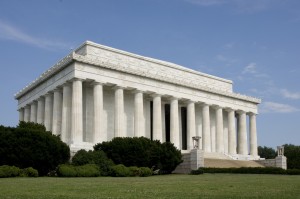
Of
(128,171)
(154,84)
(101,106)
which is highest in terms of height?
(154,84)

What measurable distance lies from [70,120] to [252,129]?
40792mm

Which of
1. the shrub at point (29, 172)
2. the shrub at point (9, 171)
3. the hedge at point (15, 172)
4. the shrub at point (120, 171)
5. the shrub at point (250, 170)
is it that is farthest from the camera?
the shrub at point (250, 170)

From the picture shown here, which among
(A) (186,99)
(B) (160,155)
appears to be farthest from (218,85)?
(B) (160,155)

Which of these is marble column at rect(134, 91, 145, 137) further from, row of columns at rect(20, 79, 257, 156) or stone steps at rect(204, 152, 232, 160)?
stone steps at rect(204, 152, 232, 160)

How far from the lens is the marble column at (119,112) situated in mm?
65750

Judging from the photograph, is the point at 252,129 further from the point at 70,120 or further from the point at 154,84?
the point at 70,120

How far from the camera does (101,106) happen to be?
64.3m

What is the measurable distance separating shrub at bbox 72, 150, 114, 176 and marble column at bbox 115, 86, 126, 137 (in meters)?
15.9

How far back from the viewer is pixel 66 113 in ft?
209

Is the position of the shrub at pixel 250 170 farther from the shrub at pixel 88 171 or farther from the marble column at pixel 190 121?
the marble column at pixel 190 121

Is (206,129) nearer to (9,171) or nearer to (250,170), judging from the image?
(250,170)

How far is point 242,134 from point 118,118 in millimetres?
31609

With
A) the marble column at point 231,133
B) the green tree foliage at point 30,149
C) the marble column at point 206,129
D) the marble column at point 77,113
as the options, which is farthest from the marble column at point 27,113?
the marble column at point 231,133

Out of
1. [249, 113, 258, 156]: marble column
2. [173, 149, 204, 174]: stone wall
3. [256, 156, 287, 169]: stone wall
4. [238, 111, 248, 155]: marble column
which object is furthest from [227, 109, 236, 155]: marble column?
[173, 149, 204, 174]: stone wall
